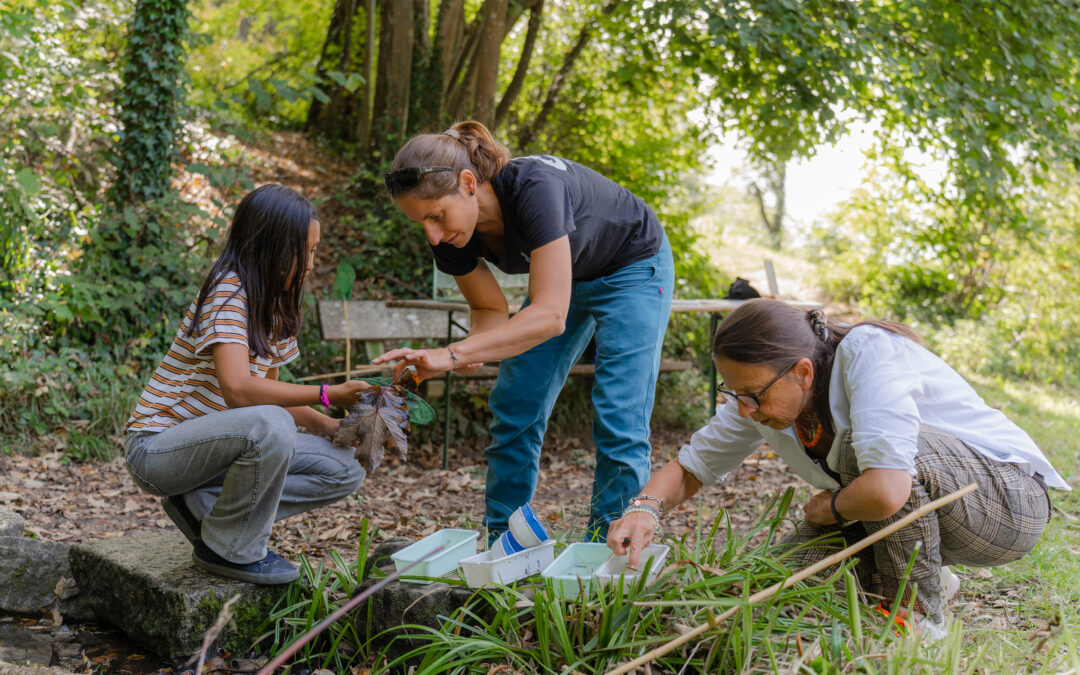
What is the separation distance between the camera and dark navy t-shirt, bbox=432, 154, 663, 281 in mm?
2330

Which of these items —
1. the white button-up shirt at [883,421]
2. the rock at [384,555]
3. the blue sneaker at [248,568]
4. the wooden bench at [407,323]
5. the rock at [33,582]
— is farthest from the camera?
the wooden bench at [407,323]

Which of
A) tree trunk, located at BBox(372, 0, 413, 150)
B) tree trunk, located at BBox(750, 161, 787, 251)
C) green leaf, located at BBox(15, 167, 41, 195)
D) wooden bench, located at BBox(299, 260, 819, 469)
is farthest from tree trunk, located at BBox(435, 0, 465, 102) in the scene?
tree trunk, located at BBox(750, 161, 787, 251)

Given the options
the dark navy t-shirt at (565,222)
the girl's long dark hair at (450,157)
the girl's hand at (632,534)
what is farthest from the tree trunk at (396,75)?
the girl's hand at (632,534)

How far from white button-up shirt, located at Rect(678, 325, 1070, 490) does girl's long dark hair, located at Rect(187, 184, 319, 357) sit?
1.24 m

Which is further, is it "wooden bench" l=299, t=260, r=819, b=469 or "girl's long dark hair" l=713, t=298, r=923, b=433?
"wooden bench" l=299, t=260, r=819, b=469

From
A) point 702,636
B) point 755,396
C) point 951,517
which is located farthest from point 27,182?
point 951,517

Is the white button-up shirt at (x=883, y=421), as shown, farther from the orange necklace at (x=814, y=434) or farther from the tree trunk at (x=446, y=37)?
the tree trunk at (x=446, y=37)

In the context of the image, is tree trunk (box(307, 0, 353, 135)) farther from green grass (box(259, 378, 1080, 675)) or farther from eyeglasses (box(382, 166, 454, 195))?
green grass (box(259, 378, 1080, 675))

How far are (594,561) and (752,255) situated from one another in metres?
14.5

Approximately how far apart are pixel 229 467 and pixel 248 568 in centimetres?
30

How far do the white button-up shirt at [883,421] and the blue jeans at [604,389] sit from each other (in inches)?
13.8

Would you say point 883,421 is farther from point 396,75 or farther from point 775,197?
point 775,197

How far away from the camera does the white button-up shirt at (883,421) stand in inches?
73.8

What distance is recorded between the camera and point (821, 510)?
2.09m
